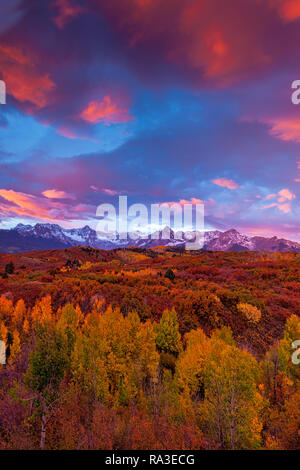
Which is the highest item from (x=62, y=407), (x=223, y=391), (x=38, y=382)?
(x=38, y=382)

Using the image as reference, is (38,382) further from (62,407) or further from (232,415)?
(232,415)

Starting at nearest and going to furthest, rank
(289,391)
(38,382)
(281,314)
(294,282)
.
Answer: (38,382) → (289,391) → (281,314) → (294,282)

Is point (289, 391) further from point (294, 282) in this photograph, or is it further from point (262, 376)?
point (294, 282)

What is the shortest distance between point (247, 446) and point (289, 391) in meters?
15.3

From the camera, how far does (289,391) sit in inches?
1040

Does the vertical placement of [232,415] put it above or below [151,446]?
below

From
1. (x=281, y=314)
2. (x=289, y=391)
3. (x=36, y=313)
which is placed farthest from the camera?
(x=281, y=314)

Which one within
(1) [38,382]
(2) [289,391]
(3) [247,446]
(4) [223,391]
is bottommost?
(2) [289,391]

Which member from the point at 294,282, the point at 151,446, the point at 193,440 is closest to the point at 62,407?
the point at 151,446

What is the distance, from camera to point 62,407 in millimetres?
16891

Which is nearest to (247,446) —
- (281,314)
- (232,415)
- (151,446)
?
(232,415)

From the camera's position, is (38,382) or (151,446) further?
(38,382)

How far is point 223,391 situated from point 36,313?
3435 cm
